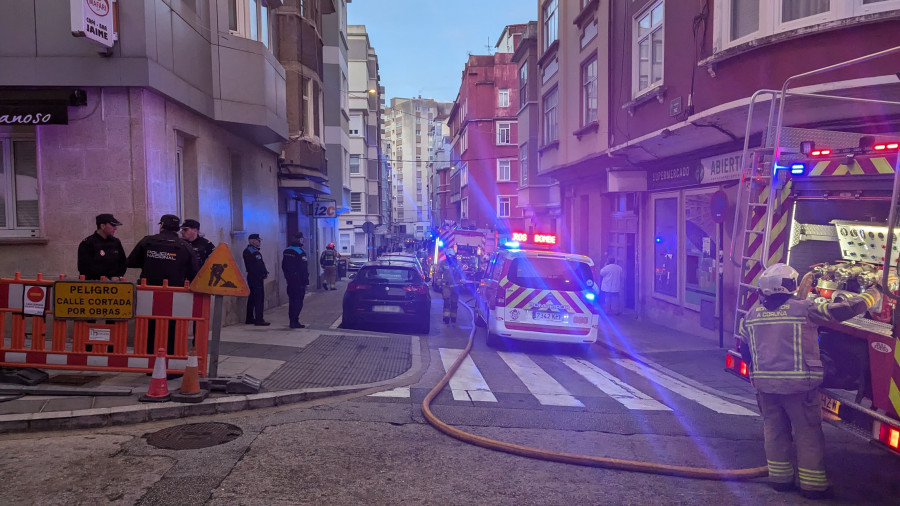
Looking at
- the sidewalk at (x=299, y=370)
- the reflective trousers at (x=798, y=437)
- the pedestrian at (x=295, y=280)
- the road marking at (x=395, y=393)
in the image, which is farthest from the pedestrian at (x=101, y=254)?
the reflective trousers at (x=798, y=437)

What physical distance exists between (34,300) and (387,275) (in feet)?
22.0

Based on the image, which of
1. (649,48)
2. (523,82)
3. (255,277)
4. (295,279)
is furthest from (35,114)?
(523,82)

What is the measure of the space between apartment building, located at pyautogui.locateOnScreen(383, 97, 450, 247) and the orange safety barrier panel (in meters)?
98.9

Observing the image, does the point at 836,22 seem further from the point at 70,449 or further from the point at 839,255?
the point at 70,449

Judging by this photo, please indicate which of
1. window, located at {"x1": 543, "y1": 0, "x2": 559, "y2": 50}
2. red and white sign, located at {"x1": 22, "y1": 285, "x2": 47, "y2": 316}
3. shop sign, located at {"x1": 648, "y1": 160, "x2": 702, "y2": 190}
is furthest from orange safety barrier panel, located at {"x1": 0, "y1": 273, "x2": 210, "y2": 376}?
window, located at {"x1": 543, "y1": 0, "x2": 559, "y2": 50}

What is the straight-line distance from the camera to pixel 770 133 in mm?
6004

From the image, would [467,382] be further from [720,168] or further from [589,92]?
[589,92]

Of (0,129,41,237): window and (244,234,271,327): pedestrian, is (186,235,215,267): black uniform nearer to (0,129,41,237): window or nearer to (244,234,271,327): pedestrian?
(0,129,41,237): window

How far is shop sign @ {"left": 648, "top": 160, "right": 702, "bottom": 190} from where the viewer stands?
1317cm

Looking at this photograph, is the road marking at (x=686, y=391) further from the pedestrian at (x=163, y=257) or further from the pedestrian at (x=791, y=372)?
the pedestrian at (x=163, y=257)

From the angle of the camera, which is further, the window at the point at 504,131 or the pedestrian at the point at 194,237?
the window at the point at 504,131

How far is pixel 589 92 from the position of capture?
59.9 feet

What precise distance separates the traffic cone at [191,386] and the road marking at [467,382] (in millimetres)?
2809

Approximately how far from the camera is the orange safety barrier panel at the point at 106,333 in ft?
22.2
